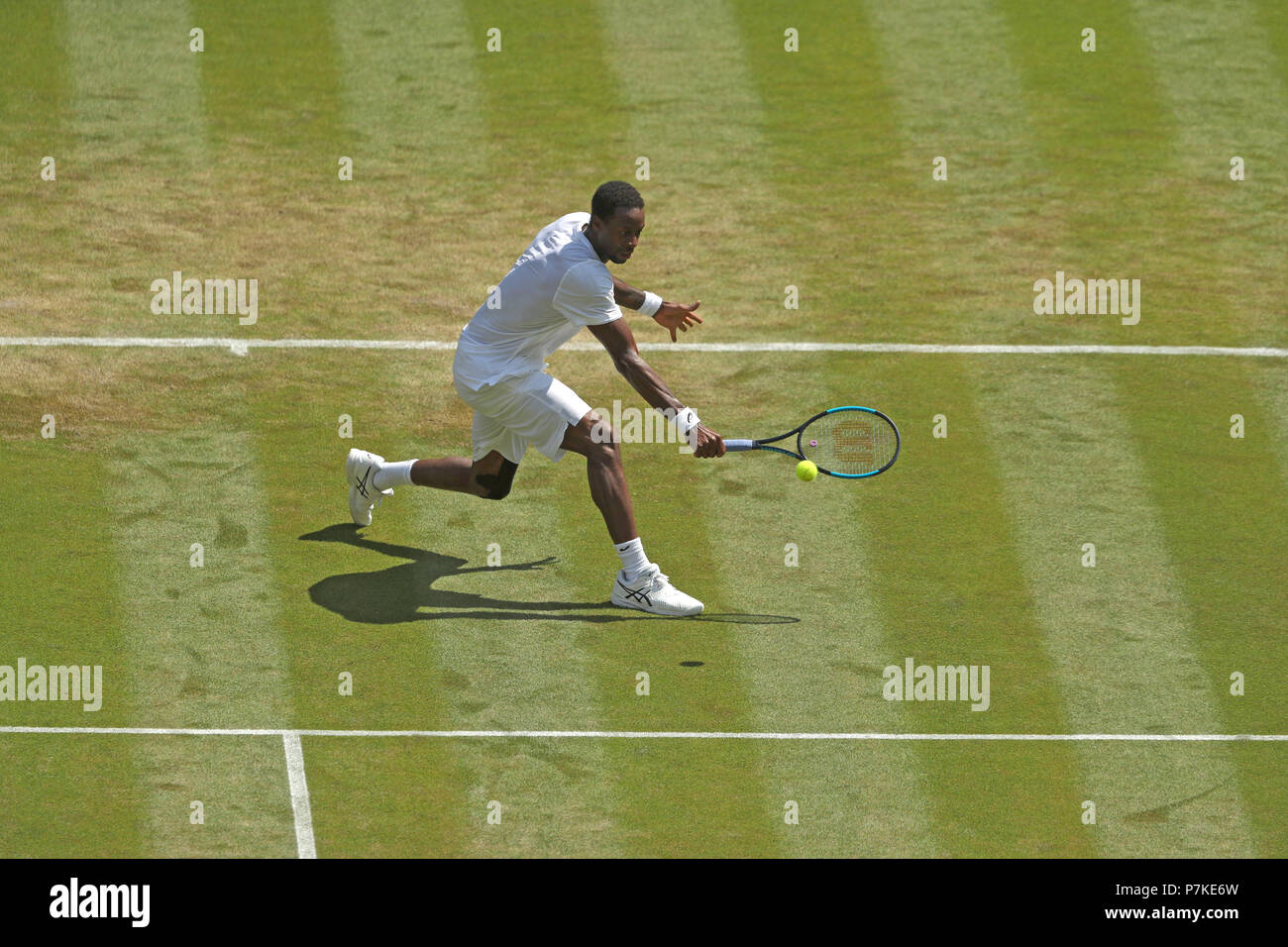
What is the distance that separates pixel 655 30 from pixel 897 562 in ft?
27.1

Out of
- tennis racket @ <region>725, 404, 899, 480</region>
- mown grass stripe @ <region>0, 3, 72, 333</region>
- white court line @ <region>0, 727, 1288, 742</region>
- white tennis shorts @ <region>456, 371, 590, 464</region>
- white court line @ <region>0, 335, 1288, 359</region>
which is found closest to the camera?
white court line @ <region>0, 727, 1288, 742</region>

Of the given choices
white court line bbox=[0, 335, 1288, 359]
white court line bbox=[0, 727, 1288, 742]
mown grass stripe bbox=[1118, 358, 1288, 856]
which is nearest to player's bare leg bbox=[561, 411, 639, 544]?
white court line bbox=[0, 727, 1288, 742]

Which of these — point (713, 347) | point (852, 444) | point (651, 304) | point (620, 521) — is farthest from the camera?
point (713, 347)

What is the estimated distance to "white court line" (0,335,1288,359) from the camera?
592 inches

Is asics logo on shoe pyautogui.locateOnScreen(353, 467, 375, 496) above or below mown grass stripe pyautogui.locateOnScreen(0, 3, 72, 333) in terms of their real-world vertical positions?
below

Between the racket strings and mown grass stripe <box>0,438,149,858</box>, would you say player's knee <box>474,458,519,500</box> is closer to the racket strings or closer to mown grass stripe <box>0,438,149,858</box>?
the racket strings

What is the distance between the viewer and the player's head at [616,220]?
11398 mm

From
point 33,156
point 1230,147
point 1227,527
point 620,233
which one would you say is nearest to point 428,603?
point 620,233

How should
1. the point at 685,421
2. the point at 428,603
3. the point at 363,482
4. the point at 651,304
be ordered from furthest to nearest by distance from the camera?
the point at 363,482 < the point at 651,304 < the point at 428,603 < the point at 685,421

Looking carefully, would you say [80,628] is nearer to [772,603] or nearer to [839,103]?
[772,603]

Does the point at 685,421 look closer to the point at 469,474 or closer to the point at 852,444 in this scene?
the point at 852,444

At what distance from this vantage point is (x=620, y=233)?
451 inches

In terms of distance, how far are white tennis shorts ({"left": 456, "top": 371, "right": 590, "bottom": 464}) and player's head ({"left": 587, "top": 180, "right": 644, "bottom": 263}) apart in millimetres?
780

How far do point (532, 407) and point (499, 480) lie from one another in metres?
0.66
